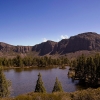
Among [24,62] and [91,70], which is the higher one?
[24,62]

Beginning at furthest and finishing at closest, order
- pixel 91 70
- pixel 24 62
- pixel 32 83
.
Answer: pixel 24 62 < pixel 91 70 < pixel 32 83

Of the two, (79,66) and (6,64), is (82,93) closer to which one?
(79,66)

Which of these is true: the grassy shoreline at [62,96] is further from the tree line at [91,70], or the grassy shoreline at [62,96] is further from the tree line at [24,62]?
the tree line at [24,62]

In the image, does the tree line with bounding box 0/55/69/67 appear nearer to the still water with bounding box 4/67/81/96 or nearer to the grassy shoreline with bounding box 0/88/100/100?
the still water with bounding box 4/67/81/96

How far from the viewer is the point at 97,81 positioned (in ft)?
222

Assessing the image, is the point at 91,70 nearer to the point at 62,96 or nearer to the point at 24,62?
the point at 62,96

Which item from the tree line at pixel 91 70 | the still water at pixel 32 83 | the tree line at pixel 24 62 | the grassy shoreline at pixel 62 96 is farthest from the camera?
the tree line at pixel 24 62

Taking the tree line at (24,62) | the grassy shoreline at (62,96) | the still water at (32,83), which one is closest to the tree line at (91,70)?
the still water at (32,83)

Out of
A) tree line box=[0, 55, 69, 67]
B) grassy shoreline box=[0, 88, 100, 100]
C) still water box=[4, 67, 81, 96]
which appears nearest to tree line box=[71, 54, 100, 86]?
still water box=[4, 67, 81, 96]

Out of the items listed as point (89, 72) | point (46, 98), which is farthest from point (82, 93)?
point (89, 72)

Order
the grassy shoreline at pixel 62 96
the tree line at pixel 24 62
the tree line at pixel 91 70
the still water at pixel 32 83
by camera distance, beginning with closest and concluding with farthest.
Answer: the grassy shoreline at pixel 62 96
the still water at pixel 32 83
the tree line at pixel 91 70
the tree line at pixel 24 62

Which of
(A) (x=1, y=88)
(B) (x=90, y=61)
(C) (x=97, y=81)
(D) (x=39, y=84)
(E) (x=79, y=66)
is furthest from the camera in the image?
(E) (x=79, y=66)

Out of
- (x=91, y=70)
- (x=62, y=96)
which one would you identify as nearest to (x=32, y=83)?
(x=91, y=70)

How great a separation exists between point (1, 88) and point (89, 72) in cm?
4527
